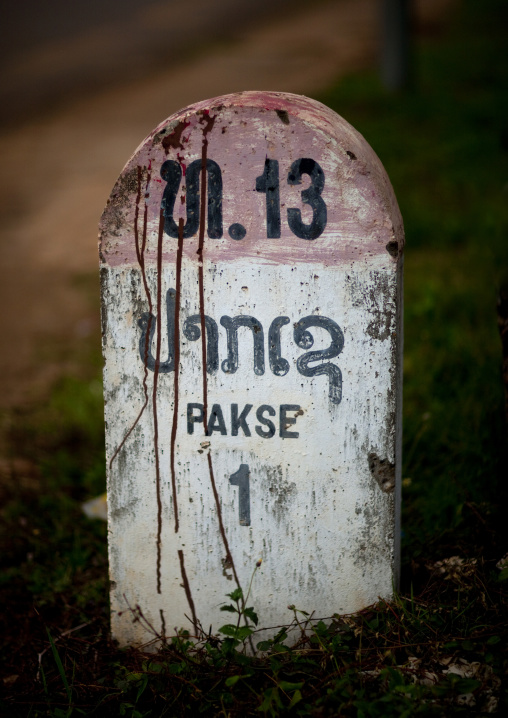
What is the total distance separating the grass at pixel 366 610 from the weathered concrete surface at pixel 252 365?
15 centimetres

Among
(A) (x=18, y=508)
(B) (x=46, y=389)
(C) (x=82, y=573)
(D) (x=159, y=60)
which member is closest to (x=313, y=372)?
(C) (x=82, y=573)

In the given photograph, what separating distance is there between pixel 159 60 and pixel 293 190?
30.4 ft

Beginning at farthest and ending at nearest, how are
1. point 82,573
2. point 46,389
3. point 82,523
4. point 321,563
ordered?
point 46,389, point 82,523, point 82,573, point 321,563

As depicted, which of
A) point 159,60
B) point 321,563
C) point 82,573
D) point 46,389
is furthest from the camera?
point 159,60

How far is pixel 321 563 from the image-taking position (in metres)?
1.94

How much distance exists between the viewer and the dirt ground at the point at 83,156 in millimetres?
4448

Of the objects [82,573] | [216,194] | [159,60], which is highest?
[159,60]

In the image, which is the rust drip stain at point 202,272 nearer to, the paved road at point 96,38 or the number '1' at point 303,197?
the number '1' at point 303,197

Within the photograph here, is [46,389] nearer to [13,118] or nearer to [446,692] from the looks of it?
[446,692]

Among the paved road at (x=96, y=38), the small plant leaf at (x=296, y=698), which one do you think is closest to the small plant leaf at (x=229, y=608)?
the small plant leaf at (x=296, y=698)

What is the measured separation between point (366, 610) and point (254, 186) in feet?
3.71

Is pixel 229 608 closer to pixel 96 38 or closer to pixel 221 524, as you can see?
pixel 221 524

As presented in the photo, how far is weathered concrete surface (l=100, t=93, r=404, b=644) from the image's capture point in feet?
5.90

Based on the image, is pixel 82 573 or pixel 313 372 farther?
pixel 82 573
